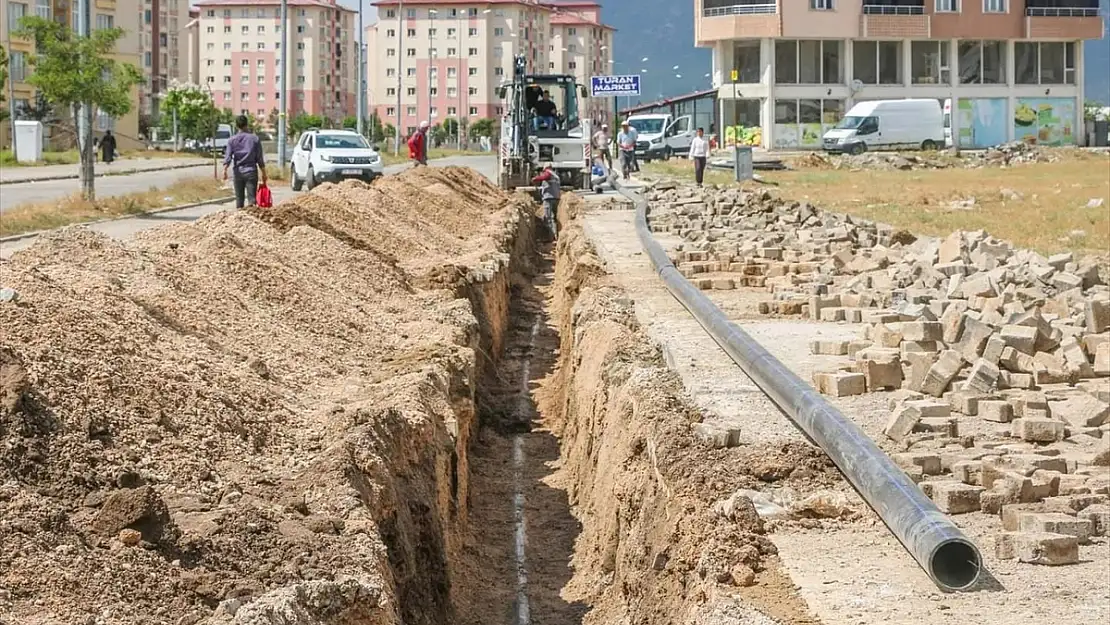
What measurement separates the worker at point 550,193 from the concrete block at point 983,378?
67.0 ft

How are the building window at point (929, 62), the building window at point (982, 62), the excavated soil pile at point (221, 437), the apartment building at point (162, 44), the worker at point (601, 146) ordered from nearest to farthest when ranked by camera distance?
the excavated soil pile at point (221, 437), the worker at point (601, 146), the building window at point (929, 62), the building window at point (982, 62), the apartment building at point (162, 44)

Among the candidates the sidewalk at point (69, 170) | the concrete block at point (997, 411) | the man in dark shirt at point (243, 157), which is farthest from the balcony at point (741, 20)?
the concrete block at point (997, 411)

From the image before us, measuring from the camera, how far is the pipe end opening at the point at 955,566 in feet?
19.6

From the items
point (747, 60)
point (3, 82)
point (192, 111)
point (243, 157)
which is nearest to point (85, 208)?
point (243, 157)

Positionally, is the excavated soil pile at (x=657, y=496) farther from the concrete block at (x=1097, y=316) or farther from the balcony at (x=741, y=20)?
the balcony at (x=741, y=20)

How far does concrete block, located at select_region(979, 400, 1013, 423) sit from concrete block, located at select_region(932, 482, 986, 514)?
2.18 metres

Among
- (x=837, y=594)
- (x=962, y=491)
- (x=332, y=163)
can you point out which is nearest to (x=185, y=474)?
(x=837, y=594)

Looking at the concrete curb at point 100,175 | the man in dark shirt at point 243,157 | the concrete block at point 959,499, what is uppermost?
the concrete curb at point 100,175

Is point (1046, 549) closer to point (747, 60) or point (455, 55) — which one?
point (747, 60)

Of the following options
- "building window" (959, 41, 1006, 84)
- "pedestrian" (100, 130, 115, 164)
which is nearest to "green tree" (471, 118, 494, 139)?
"building window" (959, 41, 1006, 84)

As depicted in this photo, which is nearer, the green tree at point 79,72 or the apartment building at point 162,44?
the green tree at point 79,72

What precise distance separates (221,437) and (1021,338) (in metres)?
6.22

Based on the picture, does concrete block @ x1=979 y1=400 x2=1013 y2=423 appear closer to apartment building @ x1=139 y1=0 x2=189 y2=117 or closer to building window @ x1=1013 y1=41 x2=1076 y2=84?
building window @ x1=1013 y1=41 x2=1076 y2=84

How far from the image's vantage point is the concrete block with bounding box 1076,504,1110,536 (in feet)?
23.1
